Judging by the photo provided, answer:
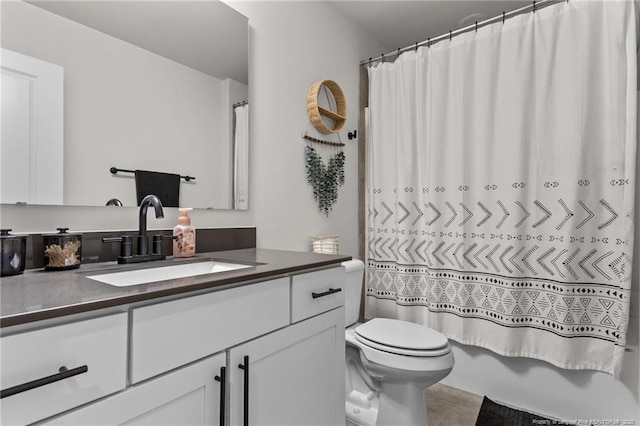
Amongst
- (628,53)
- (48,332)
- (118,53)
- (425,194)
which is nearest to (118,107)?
(118,53)

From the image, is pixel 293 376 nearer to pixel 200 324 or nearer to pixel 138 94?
pixel 200 324

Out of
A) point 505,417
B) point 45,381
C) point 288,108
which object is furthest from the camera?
point 288,108

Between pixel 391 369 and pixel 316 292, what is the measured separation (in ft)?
1.94

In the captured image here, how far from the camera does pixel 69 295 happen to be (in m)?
0.67

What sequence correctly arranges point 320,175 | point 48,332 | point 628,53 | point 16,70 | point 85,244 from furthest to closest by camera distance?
point 320,175
point 628,53
point 85,244
point 16,70
point 48,332

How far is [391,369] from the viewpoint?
4.82ft

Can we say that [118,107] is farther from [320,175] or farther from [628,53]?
[628,53]

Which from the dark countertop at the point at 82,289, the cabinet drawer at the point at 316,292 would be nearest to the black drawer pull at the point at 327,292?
the cabinet drawer at the point at 316,292

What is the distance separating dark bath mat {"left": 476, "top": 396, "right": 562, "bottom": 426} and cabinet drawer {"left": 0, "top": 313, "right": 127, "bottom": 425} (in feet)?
5.77

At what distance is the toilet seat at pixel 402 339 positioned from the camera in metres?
1.46

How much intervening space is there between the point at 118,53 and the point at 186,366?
3.52 ft

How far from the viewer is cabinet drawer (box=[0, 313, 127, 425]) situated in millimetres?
538

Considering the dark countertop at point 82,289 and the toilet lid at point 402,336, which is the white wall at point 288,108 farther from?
the dark countertop at point 82,289

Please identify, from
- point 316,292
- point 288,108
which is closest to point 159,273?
point 316,292
